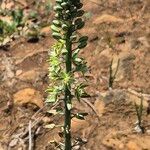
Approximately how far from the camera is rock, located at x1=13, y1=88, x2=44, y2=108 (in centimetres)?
580

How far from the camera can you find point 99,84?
19.7 feet

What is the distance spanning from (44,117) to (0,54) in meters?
1.64

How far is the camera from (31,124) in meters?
5.53

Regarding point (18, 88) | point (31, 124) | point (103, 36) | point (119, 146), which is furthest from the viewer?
point (103, 36)

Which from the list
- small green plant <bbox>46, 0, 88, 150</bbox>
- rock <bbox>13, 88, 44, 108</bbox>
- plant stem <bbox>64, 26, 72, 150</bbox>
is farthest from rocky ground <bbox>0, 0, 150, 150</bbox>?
small green plant <bbox>46, 0, 88, 150</bbox>

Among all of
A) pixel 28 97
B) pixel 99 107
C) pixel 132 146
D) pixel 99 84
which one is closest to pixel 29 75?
pixel 28 97

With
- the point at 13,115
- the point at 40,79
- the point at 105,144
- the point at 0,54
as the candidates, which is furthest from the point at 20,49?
the point at 105,144

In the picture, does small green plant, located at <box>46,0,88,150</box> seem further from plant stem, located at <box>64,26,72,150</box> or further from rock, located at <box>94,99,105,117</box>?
rock, located at <box>94,99,105,117</box>

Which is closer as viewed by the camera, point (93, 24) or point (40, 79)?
point (40, 79)

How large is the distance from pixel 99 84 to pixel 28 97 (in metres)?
0.89

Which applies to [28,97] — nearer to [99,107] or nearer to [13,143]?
[13,143]

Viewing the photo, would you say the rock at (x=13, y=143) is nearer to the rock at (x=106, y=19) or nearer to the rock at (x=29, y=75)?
the rock at (x=29, y=75)

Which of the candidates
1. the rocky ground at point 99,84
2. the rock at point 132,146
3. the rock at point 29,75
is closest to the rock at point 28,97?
the rocky ground at point 99,84

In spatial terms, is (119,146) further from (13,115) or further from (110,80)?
(13,115)
